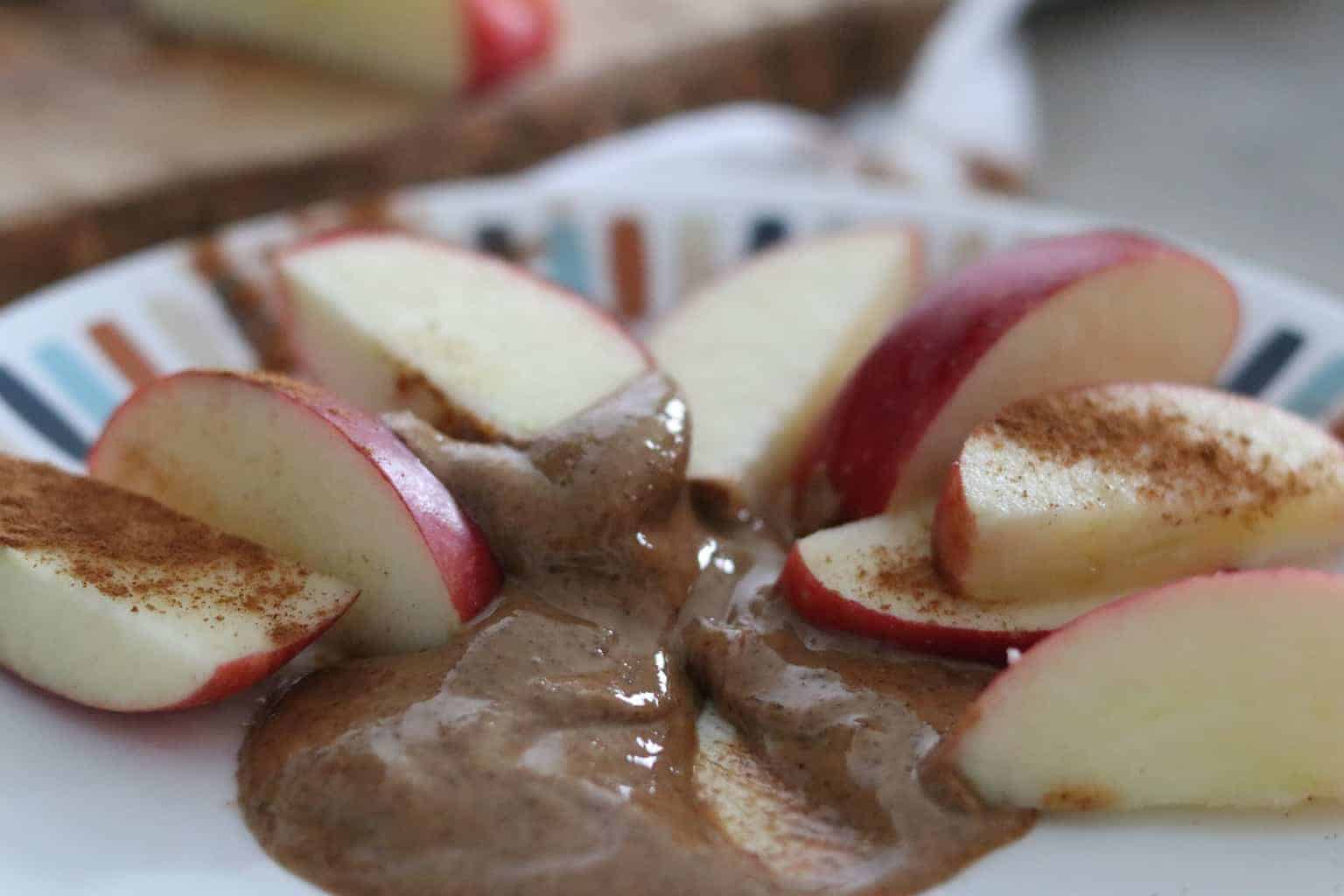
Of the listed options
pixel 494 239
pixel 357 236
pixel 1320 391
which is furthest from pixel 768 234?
pixel 1320 391

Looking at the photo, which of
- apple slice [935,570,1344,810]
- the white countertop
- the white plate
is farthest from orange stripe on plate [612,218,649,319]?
the white countertop

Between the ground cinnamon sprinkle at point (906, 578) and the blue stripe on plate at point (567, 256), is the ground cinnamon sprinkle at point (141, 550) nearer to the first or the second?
the ground cinnamon sprinkle at point (906, 578)

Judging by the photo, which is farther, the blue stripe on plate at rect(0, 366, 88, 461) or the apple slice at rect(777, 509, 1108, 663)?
the blue stripe on plate at rect(0, 366, 88, 461)

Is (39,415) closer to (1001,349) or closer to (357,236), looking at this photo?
(357,236)

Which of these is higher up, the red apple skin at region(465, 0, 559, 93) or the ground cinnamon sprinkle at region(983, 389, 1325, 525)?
the red apple skin at region(465, 0, 559, 93)

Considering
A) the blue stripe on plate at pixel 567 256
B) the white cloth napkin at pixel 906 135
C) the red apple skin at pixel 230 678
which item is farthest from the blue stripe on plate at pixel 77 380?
the white cloth napkin at pixel 906 135

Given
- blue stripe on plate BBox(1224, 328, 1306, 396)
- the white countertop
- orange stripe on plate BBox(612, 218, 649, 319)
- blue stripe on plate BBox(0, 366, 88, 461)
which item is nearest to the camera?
blue stripe on plate BBox(0, 366, 88, 461)

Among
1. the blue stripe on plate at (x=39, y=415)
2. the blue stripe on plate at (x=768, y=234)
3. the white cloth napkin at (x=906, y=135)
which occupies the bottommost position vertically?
the blue stripe on plate at (x=39, y=415)

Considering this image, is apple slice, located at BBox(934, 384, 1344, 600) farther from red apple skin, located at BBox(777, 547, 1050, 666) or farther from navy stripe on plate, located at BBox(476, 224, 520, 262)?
navy stripe on plate, located at BBox(476, 224, 520, 262)
